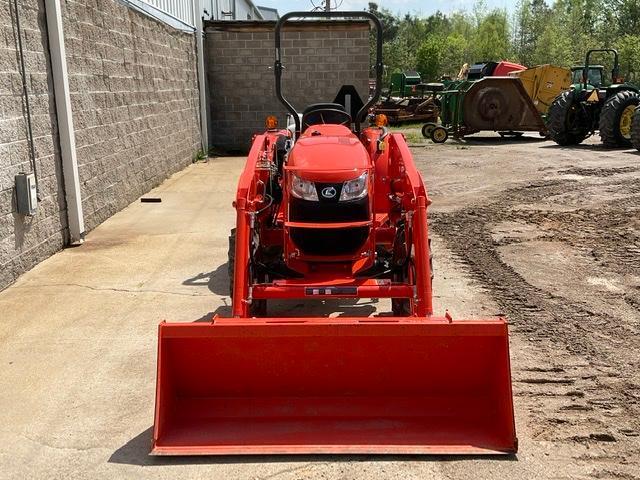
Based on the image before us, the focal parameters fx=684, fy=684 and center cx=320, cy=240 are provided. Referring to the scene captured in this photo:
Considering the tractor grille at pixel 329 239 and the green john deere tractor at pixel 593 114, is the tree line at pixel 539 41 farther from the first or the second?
the tractor grille at pixel 329 239

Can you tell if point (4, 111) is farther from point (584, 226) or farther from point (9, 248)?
point (584, 226)

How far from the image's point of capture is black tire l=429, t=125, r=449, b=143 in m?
18.3

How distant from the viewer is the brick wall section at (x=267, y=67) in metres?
16.6

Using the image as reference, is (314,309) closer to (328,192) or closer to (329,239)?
(329,239)

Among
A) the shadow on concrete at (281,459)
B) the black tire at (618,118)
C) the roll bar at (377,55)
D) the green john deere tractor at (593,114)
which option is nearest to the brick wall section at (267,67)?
the green john deere tractor at (593,114)

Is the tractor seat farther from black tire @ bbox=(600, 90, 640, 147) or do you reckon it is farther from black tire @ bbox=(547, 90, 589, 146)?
black tire @ bbox=(547, 90, 589, 146)

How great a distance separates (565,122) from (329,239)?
13544 millimetres

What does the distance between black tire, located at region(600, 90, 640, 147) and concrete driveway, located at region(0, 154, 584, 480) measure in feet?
31.0

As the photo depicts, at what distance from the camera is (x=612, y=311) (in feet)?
17.0

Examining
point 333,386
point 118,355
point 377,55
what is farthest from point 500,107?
point 333,386

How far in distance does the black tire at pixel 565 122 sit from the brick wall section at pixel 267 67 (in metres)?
4.54

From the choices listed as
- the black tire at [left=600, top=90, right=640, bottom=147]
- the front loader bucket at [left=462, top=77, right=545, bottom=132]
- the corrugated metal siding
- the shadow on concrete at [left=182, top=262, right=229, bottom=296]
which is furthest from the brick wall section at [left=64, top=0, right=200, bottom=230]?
the black tire at [left=600, top=90, right=640, bottom=147]

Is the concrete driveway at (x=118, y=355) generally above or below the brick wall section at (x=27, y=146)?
below

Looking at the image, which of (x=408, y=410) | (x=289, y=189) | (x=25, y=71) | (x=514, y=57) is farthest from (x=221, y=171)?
(x=514, y=57)
